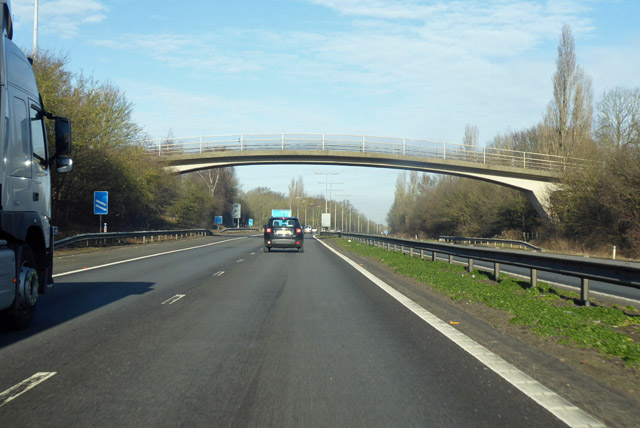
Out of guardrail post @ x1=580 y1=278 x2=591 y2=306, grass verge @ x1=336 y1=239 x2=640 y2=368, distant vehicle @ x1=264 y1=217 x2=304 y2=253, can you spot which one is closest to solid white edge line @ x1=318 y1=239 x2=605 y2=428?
grass verge @ x1=336 y1=239 x2=640 y2=368

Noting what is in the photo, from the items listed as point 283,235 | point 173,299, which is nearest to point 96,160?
point 283,235

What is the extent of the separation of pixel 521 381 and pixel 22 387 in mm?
4398

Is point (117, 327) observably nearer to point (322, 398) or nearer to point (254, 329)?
point (254, 329)

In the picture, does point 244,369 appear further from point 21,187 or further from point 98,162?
point 98,162

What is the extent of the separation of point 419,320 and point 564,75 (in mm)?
45676

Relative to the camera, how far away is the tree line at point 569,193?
105 feet

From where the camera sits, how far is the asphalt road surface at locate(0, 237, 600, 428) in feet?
14.9

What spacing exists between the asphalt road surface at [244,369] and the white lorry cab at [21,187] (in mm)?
561

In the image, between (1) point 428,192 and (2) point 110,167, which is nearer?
(2) point 110,167

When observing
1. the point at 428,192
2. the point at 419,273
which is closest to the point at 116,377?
the point at 419,273

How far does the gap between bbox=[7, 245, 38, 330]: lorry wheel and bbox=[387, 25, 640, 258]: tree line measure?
29675mm

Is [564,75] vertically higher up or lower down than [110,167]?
higher up

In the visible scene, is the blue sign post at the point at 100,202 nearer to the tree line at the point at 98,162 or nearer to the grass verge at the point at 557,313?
the tree line at the point at 98,162

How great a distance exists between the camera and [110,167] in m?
38.0
